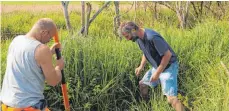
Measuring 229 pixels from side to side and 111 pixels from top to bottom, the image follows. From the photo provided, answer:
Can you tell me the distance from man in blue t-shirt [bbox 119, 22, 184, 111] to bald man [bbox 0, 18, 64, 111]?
118 cm

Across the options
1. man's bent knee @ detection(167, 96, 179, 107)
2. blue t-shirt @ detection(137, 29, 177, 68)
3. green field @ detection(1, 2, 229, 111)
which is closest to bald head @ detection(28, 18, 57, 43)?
blue t-shirt @ detection(137, 29, 177, 68)

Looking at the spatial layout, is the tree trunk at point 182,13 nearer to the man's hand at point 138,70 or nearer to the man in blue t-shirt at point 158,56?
the man's hand at point 138,70

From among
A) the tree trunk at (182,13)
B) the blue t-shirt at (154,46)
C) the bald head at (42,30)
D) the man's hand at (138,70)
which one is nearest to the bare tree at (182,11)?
the tree trunk at (182,13)

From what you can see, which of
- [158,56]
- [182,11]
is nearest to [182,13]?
[182,11]

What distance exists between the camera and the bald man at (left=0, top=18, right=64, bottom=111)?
3.58 metres

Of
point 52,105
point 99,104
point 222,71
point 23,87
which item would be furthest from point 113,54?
point 23,87

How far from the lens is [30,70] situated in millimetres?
3668

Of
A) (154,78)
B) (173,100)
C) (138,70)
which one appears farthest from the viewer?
(138,70)

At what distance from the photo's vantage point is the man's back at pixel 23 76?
360 cm

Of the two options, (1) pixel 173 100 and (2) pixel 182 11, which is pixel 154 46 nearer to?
(1) pixel 173 100

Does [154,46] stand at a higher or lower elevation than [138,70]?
higher

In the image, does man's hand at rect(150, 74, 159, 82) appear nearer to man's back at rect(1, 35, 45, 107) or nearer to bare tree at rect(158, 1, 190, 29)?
man's back at rect(1, 35, 45, 107)

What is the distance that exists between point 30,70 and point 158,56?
1721mm

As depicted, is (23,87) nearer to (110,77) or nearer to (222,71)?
(110,77)
